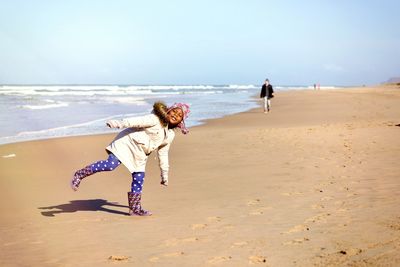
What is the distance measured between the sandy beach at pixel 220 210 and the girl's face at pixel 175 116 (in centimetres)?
112

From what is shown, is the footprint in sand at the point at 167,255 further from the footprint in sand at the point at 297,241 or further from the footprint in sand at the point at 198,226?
the footprint in sand at the point at 297,241

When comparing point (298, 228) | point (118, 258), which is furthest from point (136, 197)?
point (298, 228)

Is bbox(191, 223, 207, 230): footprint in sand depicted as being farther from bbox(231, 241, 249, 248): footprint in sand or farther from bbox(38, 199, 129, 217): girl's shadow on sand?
bbox(38, 199, 129, 217): girl's shadow on sand

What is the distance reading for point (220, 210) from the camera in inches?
224

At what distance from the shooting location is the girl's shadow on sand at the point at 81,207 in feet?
19.9

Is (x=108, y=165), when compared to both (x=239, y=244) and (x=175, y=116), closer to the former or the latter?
(x=175, y=116)

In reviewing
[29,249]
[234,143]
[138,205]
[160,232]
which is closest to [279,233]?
[160,232]

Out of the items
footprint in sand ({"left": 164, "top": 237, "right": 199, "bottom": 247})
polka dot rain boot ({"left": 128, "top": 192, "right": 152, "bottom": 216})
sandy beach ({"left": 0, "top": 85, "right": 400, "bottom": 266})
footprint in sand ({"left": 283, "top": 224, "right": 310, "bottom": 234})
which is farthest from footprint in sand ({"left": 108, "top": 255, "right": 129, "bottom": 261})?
polka dot rain boot ({"left": 128, "top": 192, "right": 152, "bottom": 216})

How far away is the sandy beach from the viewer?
157 inches

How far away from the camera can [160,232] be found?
4844mm

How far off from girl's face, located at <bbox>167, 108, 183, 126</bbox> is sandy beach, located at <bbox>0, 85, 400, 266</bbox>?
3.67ft

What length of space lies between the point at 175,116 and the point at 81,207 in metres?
1.96

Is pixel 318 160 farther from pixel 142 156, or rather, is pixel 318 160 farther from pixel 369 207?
pixel 142 156

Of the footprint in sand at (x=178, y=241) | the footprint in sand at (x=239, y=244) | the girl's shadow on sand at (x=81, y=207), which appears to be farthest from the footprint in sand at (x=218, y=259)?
the girl's shadow on sand at (x=81, y=207)
